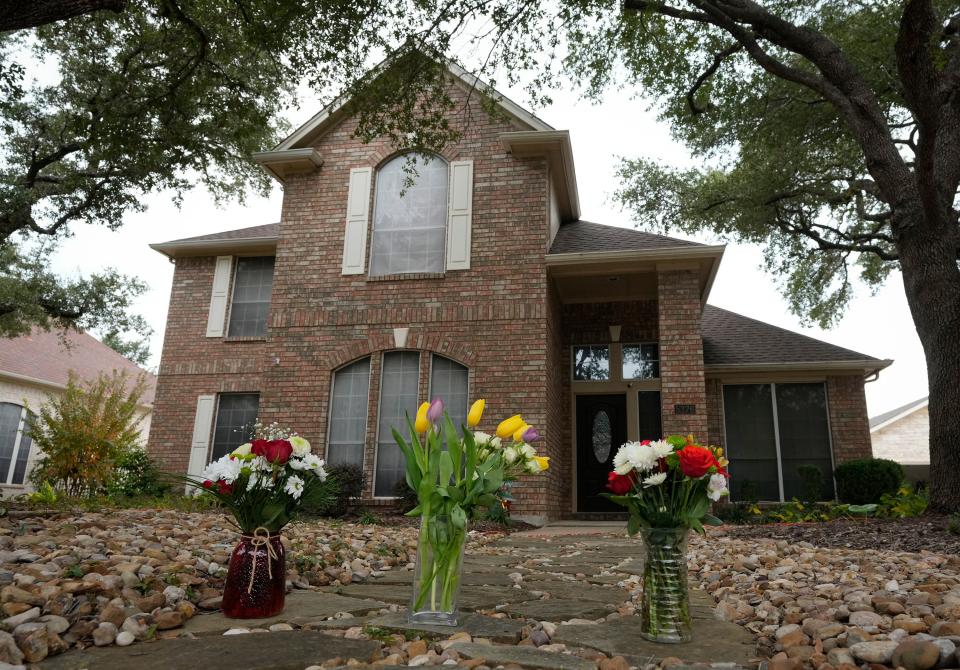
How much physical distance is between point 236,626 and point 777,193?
1285cm

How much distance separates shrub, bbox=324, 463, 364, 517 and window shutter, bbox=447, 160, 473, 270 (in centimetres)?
337

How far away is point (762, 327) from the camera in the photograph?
41.2ft

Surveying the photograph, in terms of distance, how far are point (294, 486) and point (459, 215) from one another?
25.6 ft

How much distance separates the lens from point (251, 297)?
12227 mm

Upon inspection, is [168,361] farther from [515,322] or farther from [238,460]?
[238,460]

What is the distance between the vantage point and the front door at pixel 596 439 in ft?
35.4

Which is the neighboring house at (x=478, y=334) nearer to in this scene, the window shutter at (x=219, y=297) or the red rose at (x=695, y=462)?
the window shutter at (x=219, y=297)

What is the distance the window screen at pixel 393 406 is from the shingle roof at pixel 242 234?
4253mm

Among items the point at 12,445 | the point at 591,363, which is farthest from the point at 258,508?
the point at 12,445

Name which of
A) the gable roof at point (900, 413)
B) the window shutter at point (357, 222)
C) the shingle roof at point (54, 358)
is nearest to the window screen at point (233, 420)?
the window shutter at point (357, 222)

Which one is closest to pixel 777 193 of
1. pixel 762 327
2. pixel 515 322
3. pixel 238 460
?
pixel 762 327

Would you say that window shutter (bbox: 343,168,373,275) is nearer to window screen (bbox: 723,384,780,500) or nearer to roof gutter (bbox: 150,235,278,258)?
roof gutter (bbox: 150,235,278,258)

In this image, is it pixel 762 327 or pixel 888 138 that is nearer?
pixel 888 138

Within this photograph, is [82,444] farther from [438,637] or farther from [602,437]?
[438,637]
